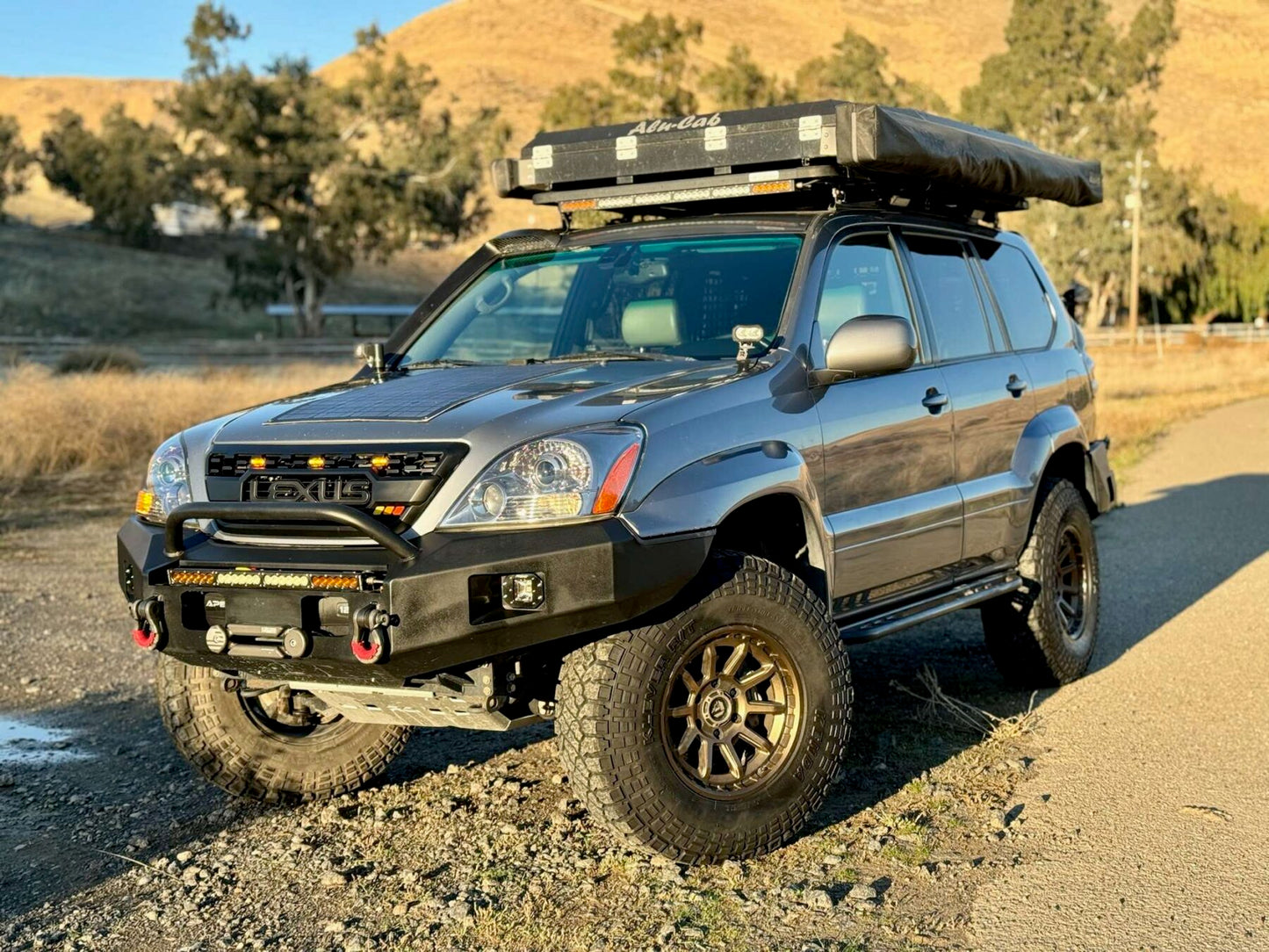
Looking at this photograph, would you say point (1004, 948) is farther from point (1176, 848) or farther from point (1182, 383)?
point (1182, 383)

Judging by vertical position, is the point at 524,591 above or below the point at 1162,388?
above

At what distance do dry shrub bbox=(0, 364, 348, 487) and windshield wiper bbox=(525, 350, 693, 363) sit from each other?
10.4 m

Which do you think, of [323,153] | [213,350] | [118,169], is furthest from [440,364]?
[118,169]

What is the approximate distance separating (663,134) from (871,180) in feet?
2.80

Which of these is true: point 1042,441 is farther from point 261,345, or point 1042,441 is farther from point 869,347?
point 261,345

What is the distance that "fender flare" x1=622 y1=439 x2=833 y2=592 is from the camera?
444 cm

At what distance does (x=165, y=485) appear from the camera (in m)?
4.96

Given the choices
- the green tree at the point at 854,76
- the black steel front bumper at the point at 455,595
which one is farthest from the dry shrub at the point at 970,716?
the green tree at the point at 854,76

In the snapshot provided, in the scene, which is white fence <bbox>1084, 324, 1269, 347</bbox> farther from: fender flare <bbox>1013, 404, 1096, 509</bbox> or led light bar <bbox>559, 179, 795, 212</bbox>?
led light bar <bbox>559, 179, 795, 212</bbox>

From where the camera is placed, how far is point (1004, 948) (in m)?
4.06

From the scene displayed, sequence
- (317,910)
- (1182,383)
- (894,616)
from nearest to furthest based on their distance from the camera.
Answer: (317,910) → (894,616) → (1182,383)

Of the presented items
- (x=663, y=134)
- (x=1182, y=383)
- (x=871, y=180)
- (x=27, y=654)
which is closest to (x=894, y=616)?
(x=871, y=180)

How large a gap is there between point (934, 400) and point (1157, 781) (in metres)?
1.63

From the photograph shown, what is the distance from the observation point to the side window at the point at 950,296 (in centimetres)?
636
